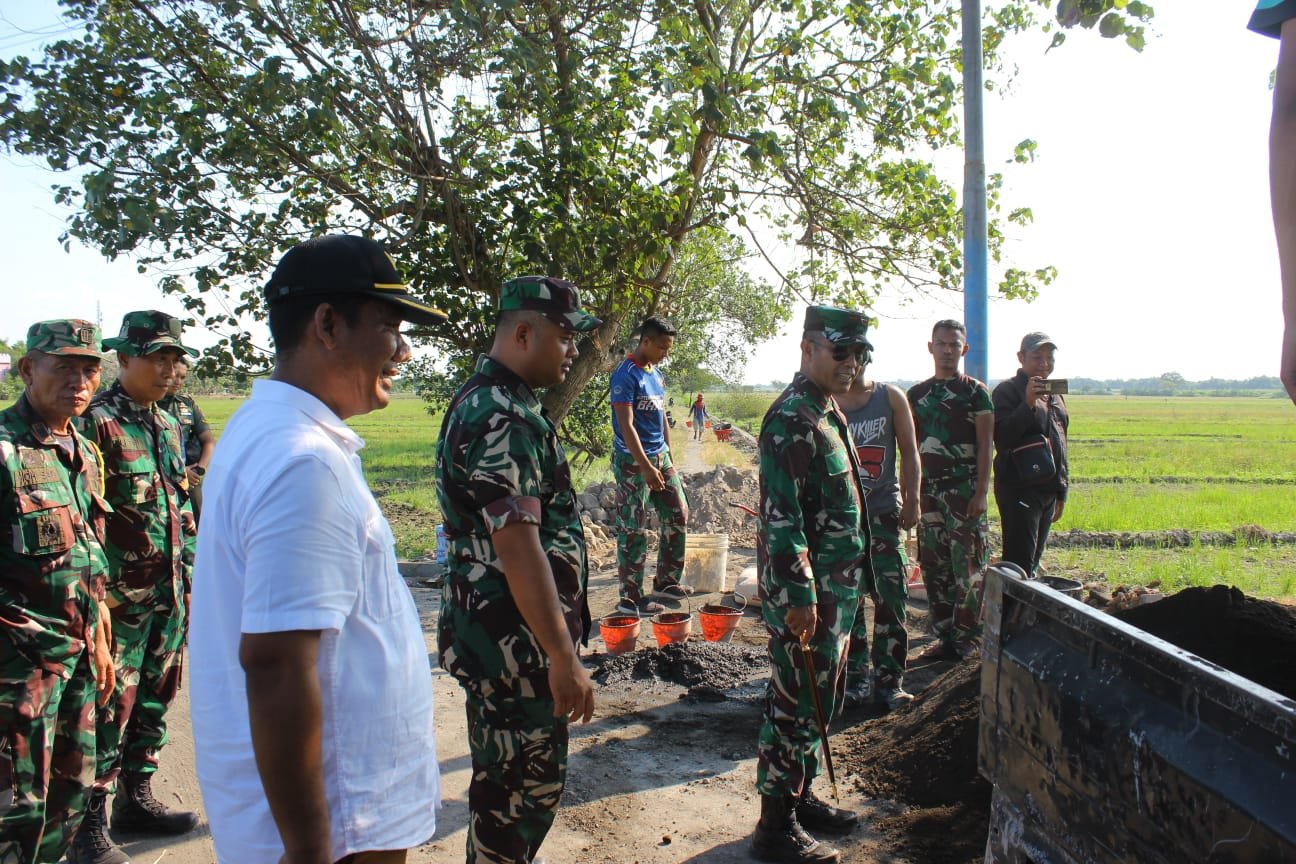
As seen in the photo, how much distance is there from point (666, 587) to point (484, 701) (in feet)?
16.2

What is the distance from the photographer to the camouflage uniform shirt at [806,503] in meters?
3.25

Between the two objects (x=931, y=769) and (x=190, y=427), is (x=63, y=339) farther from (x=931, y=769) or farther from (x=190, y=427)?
(x=931, y=769)

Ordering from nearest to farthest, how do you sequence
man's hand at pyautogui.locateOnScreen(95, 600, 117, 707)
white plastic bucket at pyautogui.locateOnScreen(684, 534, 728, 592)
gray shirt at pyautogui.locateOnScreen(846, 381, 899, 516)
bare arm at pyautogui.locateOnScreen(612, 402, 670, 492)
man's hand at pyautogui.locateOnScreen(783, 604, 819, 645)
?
man's hand at pyautogui.locateOnScreen(95, 600, 117, 707) → man's hand at pyautogui.locateOnScreen(783, 604, 819, 645) → gray shirt at pyautogui.locateOnScreen(846, 381, 899, 516) → bare arm at pyautogui.locateOnScreen(612, 402, 670, 492) → white plastic bucket at pyautogui.locateOnScreen(684, 534, 728, 592)

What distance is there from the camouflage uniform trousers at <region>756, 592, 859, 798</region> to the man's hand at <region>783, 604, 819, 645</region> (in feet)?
0.20

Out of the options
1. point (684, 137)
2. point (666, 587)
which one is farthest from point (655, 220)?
point (666, 587)

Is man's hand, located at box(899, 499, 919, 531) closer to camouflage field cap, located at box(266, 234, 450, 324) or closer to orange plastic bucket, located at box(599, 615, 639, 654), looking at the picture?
orange plastic bucket, located at box(599, 615, 639, 654)

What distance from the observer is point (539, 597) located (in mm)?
2311

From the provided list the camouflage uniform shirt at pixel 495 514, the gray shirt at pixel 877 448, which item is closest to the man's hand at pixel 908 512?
the gray shirt at pixel 877 448

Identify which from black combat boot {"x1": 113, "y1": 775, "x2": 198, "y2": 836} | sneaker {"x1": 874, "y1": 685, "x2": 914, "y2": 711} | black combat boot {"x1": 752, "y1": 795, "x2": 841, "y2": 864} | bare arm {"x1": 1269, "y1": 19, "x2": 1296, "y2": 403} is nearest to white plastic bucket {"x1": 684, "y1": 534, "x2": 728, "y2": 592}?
sneaker {"x1": 874, "y1": 685, "x2": 914, "y2": 711}

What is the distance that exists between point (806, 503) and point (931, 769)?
4.99ft

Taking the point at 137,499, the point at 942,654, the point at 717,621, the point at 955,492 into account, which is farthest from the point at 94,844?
the point at 955,492

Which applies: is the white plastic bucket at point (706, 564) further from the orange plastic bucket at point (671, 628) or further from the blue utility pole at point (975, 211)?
the blue utility pole at point (975, 211)

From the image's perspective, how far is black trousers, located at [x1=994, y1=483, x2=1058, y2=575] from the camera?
19.4 ft

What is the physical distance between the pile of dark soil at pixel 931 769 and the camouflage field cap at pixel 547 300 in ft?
7.40
